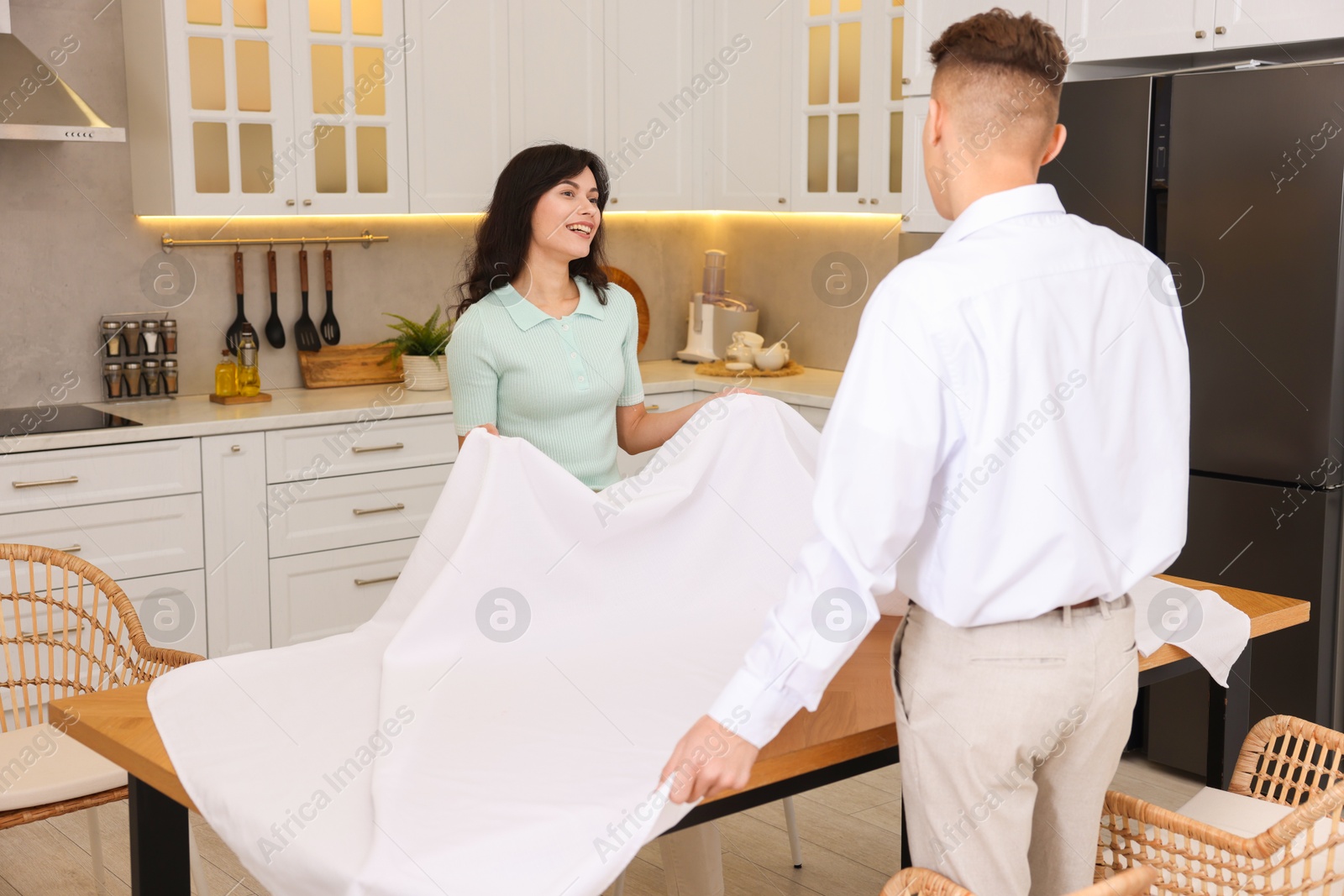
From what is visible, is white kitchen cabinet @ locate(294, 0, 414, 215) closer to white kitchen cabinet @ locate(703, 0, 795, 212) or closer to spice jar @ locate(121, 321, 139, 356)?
spice jar @ locate(121, 321, 139, 356)

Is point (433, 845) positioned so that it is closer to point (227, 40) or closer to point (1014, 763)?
point (1014, 763)

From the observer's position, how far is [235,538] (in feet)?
12.1

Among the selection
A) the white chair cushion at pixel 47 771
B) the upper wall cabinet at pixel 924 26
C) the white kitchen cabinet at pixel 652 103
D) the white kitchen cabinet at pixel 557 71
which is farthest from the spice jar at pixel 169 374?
the upper wall cabinet at pixel 924 26

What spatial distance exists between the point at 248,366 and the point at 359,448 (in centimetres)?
50

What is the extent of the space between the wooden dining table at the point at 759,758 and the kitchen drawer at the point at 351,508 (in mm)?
1991

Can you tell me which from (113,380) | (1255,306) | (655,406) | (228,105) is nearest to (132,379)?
(113,380)

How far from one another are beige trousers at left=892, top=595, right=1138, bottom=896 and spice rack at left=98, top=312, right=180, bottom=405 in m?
3.16

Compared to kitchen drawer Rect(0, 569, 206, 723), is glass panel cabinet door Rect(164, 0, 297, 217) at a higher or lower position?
higher

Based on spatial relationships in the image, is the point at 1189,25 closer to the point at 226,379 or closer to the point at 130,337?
the point at 226,379

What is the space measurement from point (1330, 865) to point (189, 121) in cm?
339

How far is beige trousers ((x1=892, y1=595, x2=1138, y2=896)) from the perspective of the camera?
4.46 ft

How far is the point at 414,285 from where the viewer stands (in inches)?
178

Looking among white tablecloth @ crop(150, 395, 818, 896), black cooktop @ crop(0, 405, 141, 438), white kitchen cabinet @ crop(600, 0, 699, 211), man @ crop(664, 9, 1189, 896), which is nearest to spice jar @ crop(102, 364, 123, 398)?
black cooktop @ crop(0, 405, 141, 438)

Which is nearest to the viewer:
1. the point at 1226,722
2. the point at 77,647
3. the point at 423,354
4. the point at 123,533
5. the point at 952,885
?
the point at 952,885
